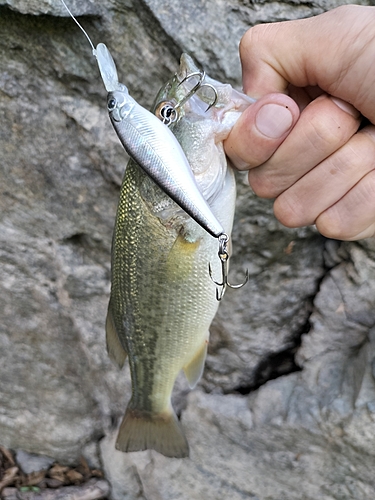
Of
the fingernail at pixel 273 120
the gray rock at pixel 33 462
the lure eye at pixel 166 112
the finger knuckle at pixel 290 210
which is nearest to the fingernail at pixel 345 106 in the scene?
the fingernail at pixel 273 120

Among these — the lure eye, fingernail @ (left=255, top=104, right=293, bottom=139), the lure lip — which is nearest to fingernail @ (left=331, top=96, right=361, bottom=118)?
fingernail @ (left=255, top=104, right=293, bottom=139)

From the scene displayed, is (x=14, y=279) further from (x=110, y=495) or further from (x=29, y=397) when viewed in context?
(x=110, y=495)

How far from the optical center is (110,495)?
2.06 m

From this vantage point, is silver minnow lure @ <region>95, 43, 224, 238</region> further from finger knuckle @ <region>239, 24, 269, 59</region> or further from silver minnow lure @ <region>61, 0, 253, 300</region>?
finger knuckle @ <region>239, 24, 269, 59</region>

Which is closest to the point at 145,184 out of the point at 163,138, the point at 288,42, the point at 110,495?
the point at 163,138

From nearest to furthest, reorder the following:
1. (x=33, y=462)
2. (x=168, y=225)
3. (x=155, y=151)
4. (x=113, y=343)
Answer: (x=155, y=151), (x=168, y=225), (x=113, y=343), (x=33, y=462)

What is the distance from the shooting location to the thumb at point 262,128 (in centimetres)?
82

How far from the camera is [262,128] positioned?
83cm

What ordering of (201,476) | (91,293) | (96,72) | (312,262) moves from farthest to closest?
(201,476) < (91,293) < (312,262) < (96,72)

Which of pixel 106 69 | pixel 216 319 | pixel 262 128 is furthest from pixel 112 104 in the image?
pixel 216 319

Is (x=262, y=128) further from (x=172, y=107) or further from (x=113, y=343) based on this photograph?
(x=113, y=343)

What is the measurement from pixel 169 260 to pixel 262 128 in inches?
14.0

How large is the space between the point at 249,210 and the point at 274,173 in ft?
1.48

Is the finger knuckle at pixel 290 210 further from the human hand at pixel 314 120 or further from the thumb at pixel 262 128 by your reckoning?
the thumb at pixel 262 128
